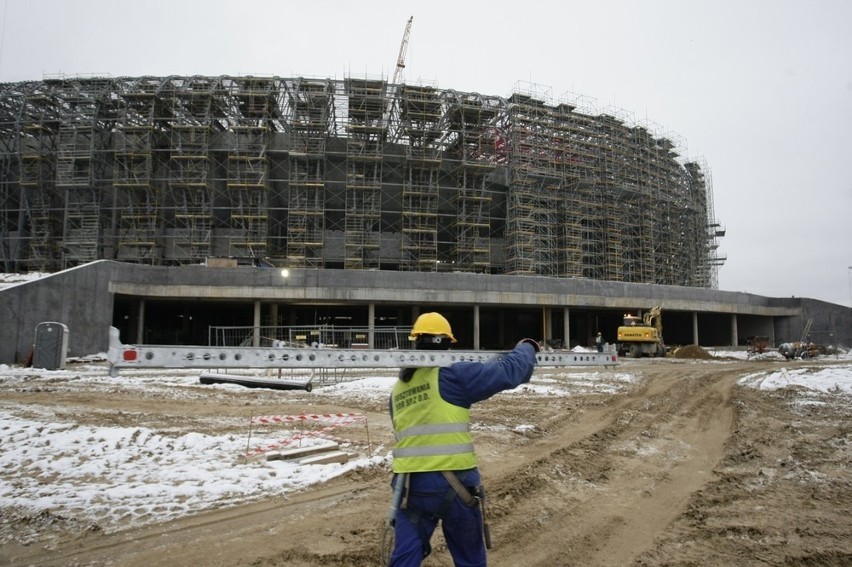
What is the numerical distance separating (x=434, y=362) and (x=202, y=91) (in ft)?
123

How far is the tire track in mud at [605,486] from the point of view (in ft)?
14.1

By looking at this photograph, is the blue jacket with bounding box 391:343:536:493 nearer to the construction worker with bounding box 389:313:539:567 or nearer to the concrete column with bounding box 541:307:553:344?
the construction worker with bounding box 389:313:539:567

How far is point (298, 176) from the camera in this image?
36.1 m

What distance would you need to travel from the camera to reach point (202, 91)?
34.8 meters

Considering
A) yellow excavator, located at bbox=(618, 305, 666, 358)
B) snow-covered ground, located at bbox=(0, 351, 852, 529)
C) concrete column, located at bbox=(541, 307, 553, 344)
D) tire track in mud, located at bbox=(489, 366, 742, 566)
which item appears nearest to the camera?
tire track in mud, located at bbox=(489, 366, 742, 566)

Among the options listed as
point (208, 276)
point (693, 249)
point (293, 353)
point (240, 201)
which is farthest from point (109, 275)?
point (693, 249)

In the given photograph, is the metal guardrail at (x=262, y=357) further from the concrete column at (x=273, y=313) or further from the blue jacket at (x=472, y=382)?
the concrete column at (x=273, y=313)

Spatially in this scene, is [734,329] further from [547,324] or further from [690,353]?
[547,324]

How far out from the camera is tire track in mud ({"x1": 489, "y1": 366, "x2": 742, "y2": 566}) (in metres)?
4.31

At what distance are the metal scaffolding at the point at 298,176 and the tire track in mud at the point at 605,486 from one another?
27.7 meters

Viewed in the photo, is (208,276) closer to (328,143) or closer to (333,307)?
(333,307)

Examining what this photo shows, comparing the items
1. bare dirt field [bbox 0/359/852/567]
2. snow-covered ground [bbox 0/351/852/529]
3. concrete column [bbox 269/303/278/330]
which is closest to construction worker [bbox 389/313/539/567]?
bare dirt field [bbox 0/359/852/567]

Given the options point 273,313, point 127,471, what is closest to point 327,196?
point 273,313

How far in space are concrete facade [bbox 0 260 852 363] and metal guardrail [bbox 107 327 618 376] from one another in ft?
73.0
